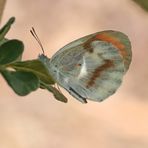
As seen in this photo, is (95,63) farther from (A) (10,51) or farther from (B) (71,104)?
(B) (71,104)

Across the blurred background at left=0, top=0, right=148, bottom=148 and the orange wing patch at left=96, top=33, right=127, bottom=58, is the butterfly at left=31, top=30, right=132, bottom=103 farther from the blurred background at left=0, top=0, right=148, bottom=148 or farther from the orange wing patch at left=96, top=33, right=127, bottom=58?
the blurred background at left=0, top=0, right=148, bottom=148

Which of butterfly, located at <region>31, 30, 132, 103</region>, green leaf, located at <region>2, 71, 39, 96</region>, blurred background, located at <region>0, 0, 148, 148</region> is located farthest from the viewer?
blurred background, located at <region>0, 0, 148, 148</region>

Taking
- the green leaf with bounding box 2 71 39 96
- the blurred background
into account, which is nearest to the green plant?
the green leaf with bounding box 2 71 39 96

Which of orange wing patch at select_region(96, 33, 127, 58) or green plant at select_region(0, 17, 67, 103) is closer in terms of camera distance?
green plant at select_region(0, 17, 67, 103)

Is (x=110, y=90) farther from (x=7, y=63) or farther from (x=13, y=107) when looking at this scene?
(x=13, y=107)

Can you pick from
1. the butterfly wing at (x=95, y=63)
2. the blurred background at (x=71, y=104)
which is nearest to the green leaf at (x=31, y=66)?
the butterfly wing at (x=95, y=63)

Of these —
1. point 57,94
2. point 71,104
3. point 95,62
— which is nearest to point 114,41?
point 95,62
